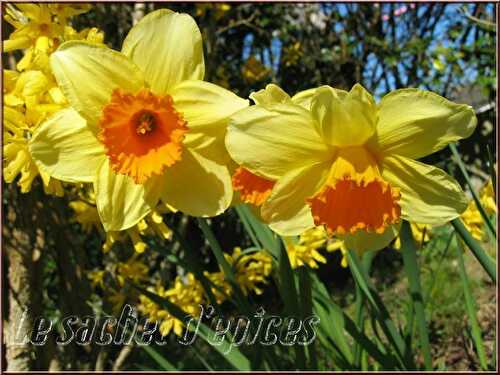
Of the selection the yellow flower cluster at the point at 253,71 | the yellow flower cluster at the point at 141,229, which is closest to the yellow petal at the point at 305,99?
the yellow flower cluster at the point at 141,229

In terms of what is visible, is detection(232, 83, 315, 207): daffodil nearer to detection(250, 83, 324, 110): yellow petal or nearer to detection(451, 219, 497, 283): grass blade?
detection(250, 83, 324, 110): yellow petal

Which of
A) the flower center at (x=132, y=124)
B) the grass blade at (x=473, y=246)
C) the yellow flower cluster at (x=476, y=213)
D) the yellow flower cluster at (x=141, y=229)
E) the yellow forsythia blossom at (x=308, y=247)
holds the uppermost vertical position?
the flower center at (x=132, y=124)

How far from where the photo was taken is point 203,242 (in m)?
4.52

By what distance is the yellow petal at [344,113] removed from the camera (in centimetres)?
72

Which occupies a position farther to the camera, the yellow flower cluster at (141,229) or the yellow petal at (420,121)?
the yellow flower cluster at (141,229)

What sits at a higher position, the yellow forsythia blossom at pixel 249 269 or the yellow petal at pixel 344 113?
the yellow petal at pixel 344 113

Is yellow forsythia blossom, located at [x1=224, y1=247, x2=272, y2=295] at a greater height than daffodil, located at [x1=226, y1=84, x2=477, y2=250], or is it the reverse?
daffodil, located at [x1=226, y1=84, x2=477, y2=250]

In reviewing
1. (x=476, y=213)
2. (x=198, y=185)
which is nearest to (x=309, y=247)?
(x=476, y=213)

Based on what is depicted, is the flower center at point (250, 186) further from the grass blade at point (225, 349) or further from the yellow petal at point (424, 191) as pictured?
the grass blade at point (225, 349)

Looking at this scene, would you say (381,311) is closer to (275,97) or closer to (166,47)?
(275,97)

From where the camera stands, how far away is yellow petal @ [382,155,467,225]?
78 cm

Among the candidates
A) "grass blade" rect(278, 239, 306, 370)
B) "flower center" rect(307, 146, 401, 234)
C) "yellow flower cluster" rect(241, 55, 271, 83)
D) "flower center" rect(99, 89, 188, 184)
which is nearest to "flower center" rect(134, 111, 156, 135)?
"flower center" rect(99, 89, 188, 184)

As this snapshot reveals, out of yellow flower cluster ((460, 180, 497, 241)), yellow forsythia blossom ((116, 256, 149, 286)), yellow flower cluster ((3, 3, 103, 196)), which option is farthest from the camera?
yellow forsythia blossom ((116, 256, 149, 286))

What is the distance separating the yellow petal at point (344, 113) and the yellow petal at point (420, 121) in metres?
0.02
